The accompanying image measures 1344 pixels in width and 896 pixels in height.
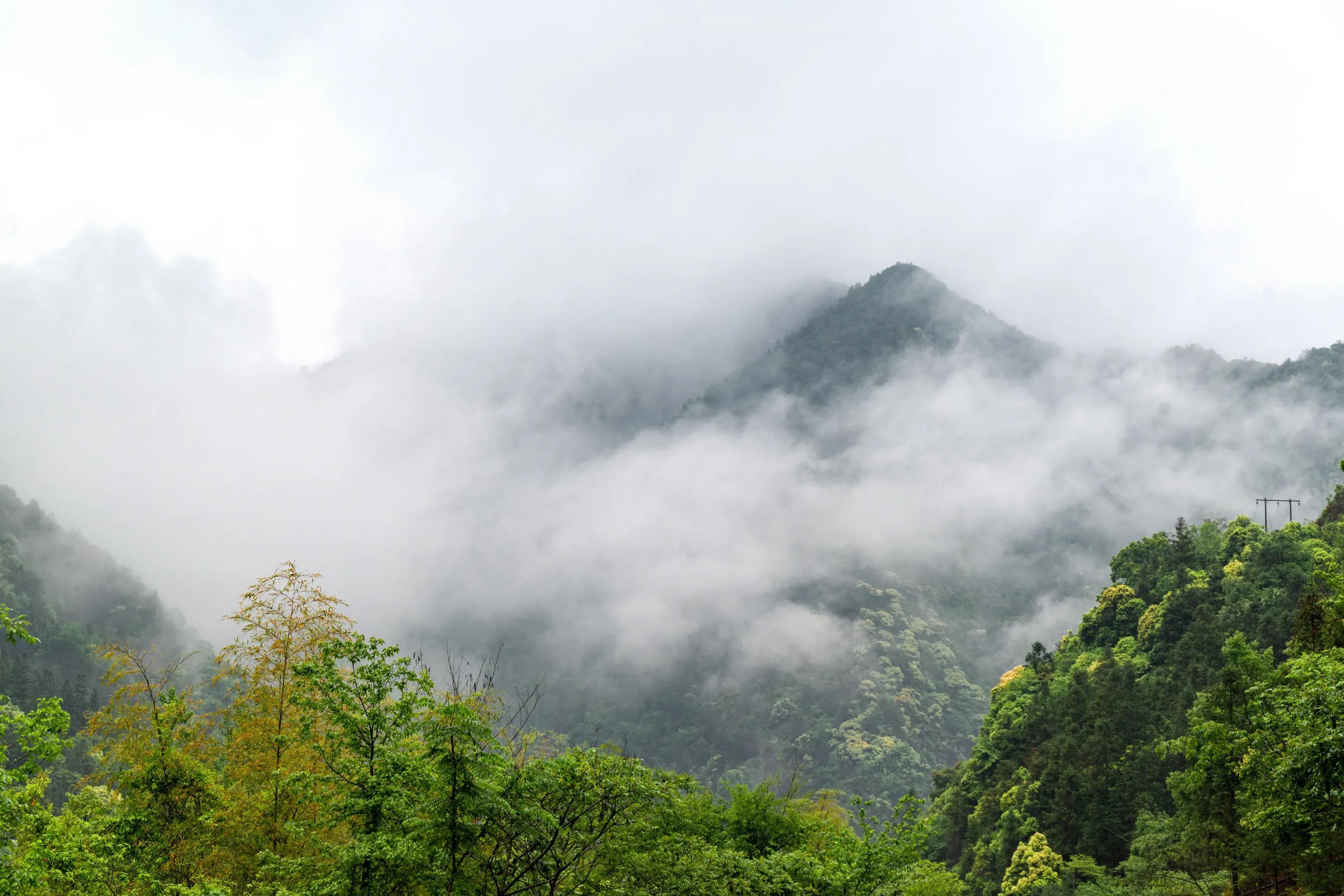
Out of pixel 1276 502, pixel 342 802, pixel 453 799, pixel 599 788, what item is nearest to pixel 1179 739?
pixel 599 788

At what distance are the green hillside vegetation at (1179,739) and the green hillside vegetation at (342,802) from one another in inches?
391

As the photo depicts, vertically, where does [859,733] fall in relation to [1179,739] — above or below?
above

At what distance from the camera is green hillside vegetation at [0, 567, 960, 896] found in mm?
14125

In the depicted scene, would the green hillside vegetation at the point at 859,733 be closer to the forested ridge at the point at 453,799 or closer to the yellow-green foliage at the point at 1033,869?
the yellow-green foliage at the point at 1033,869

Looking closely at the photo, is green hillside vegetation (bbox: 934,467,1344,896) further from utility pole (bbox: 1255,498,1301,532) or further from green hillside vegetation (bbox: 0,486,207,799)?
green hillside vegetation (bbox: 0,486,207,799)

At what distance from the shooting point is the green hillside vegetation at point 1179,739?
62.4ft

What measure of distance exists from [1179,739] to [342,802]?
137ft

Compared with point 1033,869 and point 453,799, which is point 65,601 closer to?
point 1033,869

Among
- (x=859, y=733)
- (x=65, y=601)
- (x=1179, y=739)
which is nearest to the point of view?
(x=1179, y=739)

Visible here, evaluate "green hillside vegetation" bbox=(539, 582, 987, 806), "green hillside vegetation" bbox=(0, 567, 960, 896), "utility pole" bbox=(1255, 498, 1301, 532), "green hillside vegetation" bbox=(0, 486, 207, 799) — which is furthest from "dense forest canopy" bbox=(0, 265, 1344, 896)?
"green hillside vegetation" bbox=(539, 582, 987, 806)

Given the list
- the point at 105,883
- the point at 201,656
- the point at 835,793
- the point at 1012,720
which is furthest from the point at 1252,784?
the point at 201,656

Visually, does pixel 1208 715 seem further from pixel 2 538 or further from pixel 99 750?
pixel 2 538

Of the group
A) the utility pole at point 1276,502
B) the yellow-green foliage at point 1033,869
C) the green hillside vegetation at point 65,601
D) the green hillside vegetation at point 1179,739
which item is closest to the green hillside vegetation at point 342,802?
the green hillside vegetation at point 1179,739

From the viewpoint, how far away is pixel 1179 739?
43.0 m
